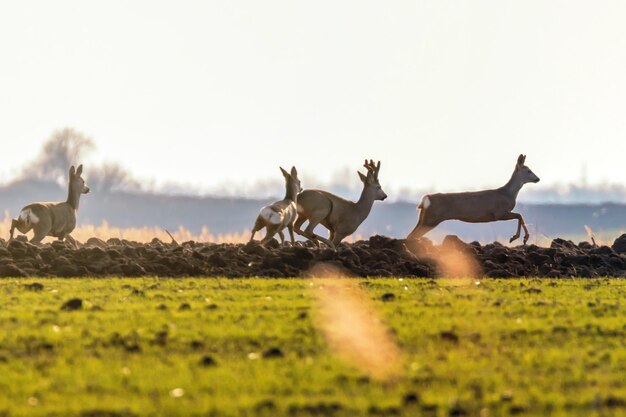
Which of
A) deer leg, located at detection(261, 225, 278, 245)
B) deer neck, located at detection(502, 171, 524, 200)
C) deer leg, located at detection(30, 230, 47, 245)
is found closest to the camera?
deer leg, located at detection(261, 225, 278, 245)

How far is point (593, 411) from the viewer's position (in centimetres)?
814

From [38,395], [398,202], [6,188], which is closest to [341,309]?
[38,395]

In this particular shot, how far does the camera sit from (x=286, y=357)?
10.2 m

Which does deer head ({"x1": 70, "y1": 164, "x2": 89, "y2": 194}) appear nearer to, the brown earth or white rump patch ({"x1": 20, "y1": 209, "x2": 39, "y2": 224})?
white rump patch ({"x1": 20, "y1": 209, "x2": 39, "y2": 224})

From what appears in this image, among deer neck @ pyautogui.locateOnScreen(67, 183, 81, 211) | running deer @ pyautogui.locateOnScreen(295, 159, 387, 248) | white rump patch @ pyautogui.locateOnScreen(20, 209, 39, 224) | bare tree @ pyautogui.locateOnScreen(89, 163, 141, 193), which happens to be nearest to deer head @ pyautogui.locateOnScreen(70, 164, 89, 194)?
deer neck @ pyautogui.locateOnScreen(67, 183, 81, 211)

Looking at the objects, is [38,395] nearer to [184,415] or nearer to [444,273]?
[184,415]

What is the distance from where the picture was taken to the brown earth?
66.6 feet

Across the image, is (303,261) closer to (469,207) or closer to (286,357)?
(469,207)

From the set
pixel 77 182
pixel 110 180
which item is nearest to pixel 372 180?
pixel 77 182

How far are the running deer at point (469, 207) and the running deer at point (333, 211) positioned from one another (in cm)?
164

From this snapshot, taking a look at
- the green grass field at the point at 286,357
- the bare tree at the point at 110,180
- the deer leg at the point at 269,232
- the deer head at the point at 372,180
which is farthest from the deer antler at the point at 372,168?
the bare tree at the point at 110,180

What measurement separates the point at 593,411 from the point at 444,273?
13.3m

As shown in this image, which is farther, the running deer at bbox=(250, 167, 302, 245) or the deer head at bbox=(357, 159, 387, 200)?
the deer head at bbox=(357, 159, 387, 200)

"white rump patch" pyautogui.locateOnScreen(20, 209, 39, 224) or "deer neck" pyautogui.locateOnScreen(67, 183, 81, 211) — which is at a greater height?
"deer neck" pyautogui.locateOnScreen(67, 183, 81, 211)
